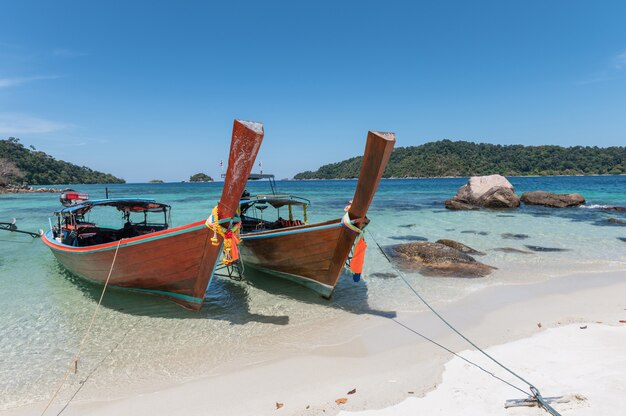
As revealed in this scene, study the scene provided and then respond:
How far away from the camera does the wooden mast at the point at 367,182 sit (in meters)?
5.44

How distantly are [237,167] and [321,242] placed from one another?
2501 mm

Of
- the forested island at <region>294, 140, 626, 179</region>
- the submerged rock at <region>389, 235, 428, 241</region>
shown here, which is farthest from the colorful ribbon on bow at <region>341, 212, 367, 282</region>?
the forested island at <region>294, 140, 626, 179</region>

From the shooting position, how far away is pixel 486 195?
28234mm

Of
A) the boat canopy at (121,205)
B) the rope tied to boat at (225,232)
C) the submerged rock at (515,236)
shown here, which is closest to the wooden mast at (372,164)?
the rope tied to boat at (225,232)

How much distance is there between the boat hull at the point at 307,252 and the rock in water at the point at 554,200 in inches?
1093

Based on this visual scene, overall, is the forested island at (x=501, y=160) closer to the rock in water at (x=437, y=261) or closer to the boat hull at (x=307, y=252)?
the rock in water at (x=437, y=261)

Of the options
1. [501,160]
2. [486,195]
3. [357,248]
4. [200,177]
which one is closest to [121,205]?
[357,248]

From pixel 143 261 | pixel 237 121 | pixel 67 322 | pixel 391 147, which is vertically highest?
pixel 237 121

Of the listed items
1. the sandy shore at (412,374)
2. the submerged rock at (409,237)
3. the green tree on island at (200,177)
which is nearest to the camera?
the sandy shore at (412,374)

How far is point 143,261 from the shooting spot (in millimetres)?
7082

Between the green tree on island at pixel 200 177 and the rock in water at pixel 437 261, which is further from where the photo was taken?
the green tree on island at pixel 200 177

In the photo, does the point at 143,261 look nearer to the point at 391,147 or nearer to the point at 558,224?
the point at 391,147

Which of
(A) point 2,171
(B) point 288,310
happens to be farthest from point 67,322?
(A) point 2,171

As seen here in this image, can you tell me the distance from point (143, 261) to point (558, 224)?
20.7 m
